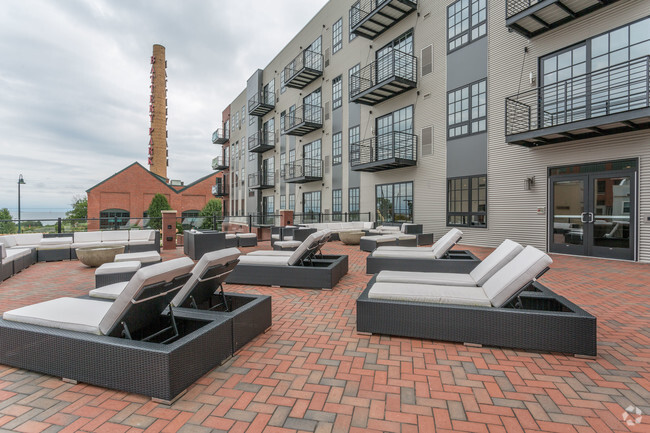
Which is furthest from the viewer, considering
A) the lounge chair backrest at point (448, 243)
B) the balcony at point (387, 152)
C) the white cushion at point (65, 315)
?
the balcony at point (387, 152)

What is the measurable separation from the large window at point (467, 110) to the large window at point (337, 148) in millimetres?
6401

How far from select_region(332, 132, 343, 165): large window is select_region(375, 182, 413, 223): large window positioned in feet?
10.6

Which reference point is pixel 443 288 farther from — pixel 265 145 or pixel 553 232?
pixel 265 145

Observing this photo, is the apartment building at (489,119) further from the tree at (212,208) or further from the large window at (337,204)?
the tree at (212,208)

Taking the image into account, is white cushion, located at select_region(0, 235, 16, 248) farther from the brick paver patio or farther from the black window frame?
the black window frame

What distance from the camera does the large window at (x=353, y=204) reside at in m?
15.7

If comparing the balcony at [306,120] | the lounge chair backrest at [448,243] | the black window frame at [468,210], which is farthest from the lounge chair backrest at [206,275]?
the balcony at [306,120]

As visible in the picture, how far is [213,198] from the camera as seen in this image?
116ft

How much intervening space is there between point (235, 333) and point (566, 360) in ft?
9.09

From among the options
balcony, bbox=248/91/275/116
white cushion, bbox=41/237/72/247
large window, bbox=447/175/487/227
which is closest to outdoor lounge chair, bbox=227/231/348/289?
white cushion, bbox=41/237/72/247

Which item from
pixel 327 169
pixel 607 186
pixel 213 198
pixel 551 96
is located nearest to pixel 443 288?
pixel 607 186

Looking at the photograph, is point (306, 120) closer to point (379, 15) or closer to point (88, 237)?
point (379, 15)

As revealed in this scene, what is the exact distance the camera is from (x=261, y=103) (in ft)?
75.2

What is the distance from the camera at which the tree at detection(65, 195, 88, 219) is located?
37.1 meters
